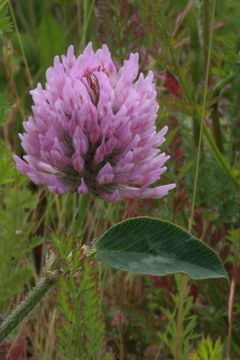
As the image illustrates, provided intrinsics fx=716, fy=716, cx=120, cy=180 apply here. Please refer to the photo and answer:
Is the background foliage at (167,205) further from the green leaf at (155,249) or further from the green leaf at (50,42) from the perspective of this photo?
the green leaf at (50,42)

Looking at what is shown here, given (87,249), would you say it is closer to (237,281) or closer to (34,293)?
(34,293)

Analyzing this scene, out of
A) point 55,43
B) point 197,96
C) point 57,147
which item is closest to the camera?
point 57,147

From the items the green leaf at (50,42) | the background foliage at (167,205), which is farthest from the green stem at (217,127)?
the green leaf at (50,42)

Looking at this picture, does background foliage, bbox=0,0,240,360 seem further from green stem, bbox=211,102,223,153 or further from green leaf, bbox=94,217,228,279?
green leaf, bbox=94,217,228,279

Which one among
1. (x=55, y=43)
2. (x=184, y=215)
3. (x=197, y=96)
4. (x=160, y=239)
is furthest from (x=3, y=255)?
(x=55, y=43)

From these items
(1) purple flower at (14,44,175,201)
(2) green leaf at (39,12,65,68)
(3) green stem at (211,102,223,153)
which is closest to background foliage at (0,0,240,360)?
(3) green stem at (211,102,223,153)

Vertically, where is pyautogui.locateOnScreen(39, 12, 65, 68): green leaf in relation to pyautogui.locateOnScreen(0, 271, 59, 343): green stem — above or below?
above
